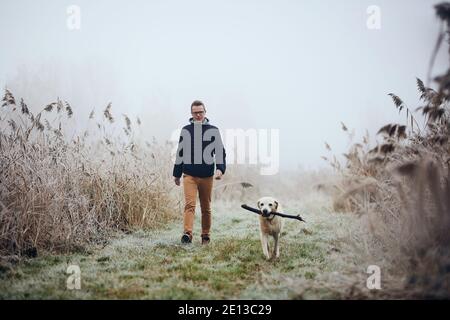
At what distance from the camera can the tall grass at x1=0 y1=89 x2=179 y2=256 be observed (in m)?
5.09

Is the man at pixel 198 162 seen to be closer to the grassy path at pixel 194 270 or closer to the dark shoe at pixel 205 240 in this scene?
the dark shoe at pixel 205 240

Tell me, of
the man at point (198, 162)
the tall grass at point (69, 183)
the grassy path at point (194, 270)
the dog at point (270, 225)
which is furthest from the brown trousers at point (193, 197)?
the tall grass at point (69, 183)

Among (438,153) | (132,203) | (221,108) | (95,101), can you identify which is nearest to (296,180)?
(132,203)

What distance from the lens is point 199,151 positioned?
6.09 metres

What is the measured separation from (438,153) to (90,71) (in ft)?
97.3

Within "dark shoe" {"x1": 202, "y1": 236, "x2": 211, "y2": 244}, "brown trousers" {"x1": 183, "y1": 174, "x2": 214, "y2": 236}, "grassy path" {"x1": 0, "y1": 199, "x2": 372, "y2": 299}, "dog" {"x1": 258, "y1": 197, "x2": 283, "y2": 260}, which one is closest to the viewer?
"grassy path" {"x1": 0, "y1": 199, "x2": 372, "y2": 299}

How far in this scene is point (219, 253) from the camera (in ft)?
18.0

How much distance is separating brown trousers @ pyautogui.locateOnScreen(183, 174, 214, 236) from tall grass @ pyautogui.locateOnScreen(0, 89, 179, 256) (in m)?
1.49

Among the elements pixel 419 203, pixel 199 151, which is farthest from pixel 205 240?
pixel 419 203

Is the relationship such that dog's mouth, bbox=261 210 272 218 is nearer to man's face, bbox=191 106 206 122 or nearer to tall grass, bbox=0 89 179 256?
man's face, bbox=191 106 206 122

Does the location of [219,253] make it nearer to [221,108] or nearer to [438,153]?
[438,153]

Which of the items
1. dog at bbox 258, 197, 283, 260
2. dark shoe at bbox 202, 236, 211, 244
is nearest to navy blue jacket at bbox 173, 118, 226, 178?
dark shoe at bbox 202, 236, 211, 244

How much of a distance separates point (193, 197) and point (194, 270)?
1.70m

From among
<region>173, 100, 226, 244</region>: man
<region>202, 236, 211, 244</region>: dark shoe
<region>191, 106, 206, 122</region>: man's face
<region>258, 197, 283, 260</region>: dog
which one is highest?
<region>191, 106, 206, 122</region>: man's face
